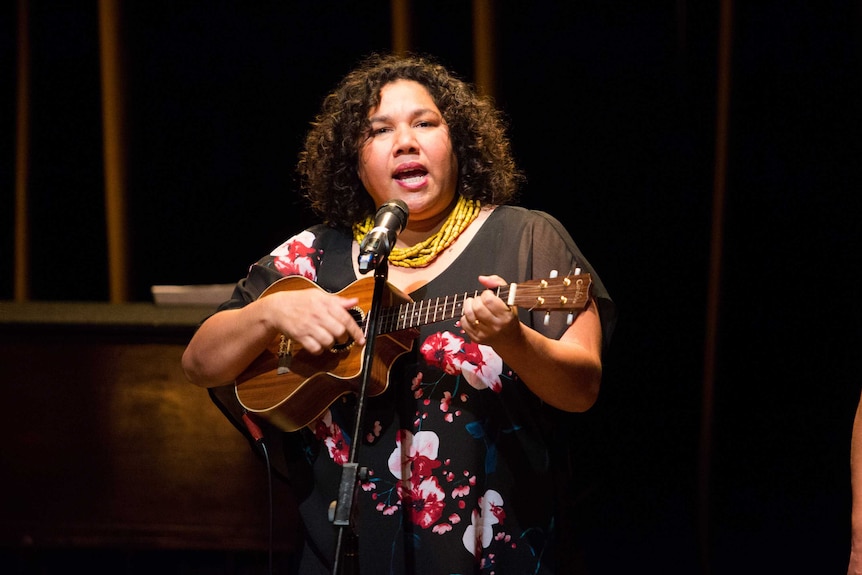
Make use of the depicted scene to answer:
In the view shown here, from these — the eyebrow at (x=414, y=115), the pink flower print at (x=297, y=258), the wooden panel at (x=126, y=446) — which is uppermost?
the eyebrow at (x=414, y=115)

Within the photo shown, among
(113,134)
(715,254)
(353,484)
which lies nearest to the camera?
(353,484)

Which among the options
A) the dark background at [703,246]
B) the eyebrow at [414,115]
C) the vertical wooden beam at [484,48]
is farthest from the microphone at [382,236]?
the vertical wooden beam at [484,48]

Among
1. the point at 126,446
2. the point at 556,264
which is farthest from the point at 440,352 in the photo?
the point at 126,446

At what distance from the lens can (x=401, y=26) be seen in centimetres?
368

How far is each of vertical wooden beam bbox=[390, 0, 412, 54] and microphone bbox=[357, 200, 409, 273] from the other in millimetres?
1951

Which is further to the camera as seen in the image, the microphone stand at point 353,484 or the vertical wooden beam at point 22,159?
the vertical wooden beam at point 22,159

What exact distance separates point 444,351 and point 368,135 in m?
0.59

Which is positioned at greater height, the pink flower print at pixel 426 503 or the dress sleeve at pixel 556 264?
the dress sleeve at pixel 556 264

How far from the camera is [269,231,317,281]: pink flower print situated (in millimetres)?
2217

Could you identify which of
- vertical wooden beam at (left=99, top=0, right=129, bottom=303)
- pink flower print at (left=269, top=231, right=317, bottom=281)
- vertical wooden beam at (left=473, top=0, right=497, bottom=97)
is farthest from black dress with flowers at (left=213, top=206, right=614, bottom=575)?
vertical wooden beam at (left=99, top=0, right=129, bottom=303)

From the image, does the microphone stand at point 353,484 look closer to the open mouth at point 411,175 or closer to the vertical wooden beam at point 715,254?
the open mouth at point 411,175

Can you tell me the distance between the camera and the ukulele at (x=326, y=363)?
6.40ft

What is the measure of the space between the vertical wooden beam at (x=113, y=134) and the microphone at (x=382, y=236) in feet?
8.81

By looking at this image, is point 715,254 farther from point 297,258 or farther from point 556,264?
point 297,258
